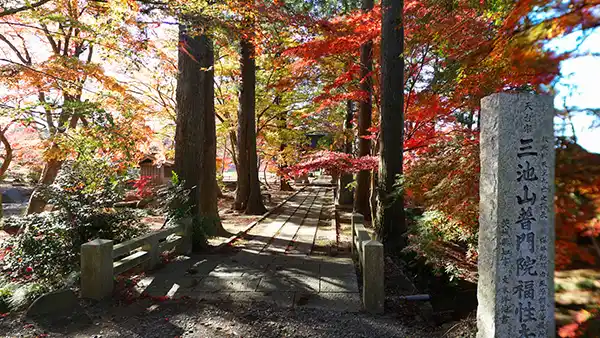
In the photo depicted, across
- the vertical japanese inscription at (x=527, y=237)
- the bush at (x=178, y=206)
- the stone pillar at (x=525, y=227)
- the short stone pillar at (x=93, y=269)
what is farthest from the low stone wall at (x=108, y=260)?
the vertical japanese inscription at (x=527, y=237)

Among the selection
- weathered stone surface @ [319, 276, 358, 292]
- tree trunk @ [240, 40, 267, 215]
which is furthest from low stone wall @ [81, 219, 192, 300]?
tree trunk @ [240, 40, 267, 215]

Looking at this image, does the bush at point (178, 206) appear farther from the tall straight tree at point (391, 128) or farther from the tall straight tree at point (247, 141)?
the tall straight tree at point (247, 141)

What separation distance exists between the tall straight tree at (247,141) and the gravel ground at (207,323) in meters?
8.79

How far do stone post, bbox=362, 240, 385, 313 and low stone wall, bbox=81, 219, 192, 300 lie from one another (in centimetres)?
339

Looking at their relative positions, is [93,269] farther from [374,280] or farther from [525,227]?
[525,227]

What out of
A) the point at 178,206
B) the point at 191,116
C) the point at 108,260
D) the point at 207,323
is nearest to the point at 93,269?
the point at 108,260

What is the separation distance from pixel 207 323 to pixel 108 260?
67.9 inches

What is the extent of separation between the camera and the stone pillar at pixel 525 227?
2.65 metres

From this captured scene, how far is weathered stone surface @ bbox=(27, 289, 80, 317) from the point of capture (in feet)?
13.0

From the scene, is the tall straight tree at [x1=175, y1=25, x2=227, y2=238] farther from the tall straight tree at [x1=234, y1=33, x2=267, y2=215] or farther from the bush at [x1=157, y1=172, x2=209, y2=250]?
the tall straight tree at [x1=234, y1=33, x2=267, y2=215]

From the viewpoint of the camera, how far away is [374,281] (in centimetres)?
426

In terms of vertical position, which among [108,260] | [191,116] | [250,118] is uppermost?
[250,118]

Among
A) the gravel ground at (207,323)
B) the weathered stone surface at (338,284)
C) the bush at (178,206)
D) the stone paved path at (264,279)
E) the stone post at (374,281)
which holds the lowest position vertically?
the gravel ground at (207,323)

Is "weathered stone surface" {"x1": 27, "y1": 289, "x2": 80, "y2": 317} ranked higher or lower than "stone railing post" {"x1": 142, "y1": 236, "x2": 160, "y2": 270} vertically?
lower
